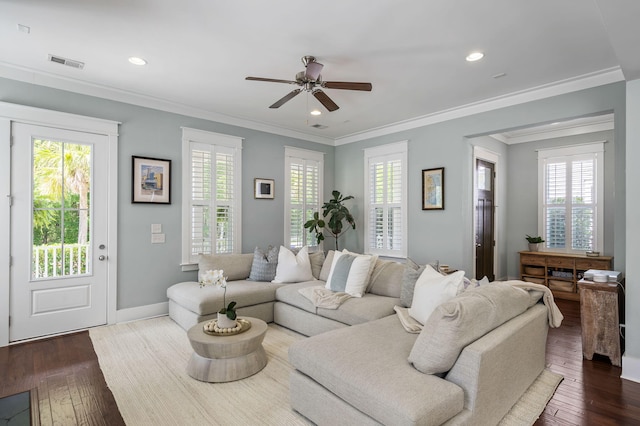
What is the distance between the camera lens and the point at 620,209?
11.3ft

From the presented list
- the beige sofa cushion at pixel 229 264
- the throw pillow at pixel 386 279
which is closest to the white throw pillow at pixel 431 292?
the throw pillow at pixel 386 279

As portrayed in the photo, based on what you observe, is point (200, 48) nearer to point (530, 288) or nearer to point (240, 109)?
point (240, 109)

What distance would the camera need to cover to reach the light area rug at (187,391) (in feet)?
7.50

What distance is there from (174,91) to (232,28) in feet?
6.04

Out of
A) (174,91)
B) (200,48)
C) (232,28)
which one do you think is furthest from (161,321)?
(232,28)

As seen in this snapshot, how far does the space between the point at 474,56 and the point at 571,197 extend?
13.5 feet

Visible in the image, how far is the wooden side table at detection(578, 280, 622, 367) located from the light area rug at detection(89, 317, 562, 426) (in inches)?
30.2

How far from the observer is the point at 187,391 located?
2.62 meters

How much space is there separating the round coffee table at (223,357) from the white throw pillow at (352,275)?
4.13 ft

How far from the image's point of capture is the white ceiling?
2.46 m

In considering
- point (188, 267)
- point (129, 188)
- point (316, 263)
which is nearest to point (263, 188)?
point (316, 263)

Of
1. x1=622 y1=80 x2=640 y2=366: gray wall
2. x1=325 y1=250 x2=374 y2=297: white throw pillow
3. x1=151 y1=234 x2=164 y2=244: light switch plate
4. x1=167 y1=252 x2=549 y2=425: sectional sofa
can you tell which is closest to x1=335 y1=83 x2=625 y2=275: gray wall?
x1=622 y1=80 x2=640 y2=366: gray wall

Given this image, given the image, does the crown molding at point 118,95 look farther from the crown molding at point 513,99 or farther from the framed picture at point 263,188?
the crown molding at point 513,99

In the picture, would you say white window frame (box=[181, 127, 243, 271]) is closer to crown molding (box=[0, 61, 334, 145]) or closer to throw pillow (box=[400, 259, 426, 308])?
crown molding (box=[0, 61, 334, 145])
